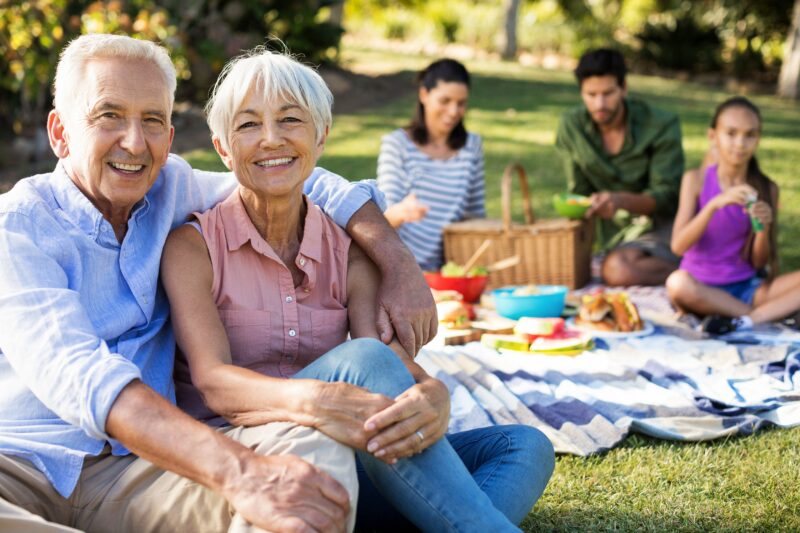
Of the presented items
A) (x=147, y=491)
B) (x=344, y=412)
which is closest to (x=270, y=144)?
(x=344, y=412)

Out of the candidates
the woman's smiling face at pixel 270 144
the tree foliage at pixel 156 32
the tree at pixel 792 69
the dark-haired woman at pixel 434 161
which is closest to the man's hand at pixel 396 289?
the woman's smiling face at pixel 270 144

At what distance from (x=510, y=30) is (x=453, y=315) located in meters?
17.0

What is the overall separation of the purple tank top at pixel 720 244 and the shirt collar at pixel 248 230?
10.9 ft

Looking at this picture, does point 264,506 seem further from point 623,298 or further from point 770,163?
point 770,163

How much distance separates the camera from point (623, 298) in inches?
202

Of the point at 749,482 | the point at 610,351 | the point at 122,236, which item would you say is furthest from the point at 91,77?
the point at 610,351

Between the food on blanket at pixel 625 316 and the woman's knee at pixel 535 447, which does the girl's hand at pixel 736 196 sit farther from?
the woman's knee at pixel 535 447

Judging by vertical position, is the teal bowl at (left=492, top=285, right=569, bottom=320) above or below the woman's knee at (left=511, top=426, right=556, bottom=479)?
below

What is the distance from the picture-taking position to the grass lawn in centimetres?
307

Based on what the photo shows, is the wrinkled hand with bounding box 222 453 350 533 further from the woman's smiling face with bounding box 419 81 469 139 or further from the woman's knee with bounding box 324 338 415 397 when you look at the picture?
the woman's smiling face with bounding box 419 81 469 139

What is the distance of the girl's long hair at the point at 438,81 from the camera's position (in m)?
5.98

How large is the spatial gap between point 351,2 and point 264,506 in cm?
2481

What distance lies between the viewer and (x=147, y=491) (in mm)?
2303

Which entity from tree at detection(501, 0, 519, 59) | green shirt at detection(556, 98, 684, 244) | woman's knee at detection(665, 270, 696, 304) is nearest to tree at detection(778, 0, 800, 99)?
tree at detection(501, 0, 519, 59)
